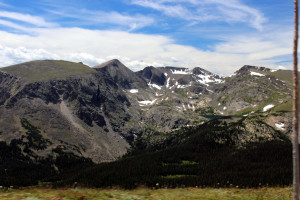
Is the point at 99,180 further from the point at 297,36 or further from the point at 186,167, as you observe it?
the point at 297,36

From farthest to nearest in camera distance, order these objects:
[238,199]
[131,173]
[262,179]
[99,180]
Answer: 1. [131,173]
2. [99,180]
3. [262,179]
4. [238,199]

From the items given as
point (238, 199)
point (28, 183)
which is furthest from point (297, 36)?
point (28, 183)

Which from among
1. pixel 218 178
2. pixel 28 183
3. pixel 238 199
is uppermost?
pixel 238 199

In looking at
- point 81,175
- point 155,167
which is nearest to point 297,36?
point 155,167

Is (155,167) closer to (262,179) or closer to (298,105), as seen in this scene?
(262,179)

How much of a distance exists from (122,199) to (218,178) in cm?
13746

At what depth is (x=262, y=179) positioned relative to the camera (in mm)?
132250

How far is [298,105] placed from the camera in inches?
451

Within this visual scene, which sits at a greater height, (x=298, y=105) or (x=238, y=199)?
(x=298, y=105)

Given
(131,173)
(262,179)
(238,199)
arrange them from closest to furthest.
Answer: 1. (238,199)
2. (262,179)
3. (131,173)

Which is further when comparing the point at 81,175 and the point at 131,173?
the point at 81,175

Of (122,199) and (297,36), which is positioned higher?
(297,36)

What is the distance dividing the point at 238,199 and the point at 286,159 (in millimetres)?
209772

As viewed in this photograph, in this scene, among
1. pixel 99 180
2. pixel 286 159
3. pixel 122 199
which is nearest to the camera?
pixel 122 199
